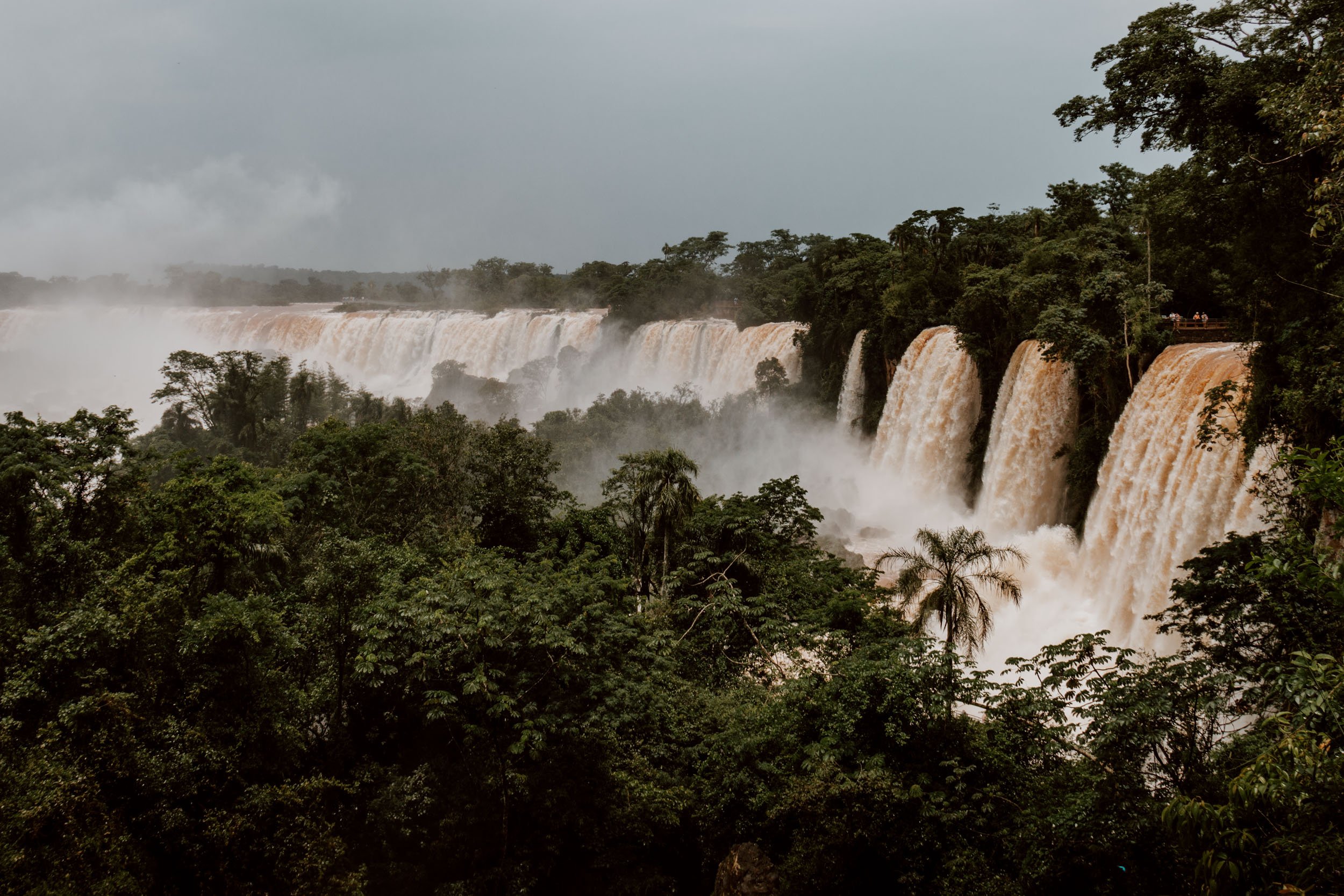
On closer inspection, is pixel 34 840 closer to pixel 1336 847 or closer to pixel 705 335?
pixel 1336 847

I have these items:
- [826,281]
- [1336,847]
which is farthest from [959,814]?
[826,281]

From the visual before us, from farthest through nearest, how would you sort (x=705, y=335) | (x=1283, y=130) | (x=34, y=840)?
1. (x=705, y=335)
2. (x=1283, y=130)
3. (x=34, y=840)

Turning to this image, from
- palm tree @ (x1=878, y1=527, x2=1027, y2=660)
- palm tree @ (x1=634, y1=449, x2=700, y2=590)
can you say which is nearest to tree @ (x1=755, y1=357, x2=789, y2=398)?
palm tree @ (x1=634, y1=449, x2=700, y2=590)

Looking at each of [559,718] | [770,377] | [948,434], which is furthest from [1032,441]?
[770,377]

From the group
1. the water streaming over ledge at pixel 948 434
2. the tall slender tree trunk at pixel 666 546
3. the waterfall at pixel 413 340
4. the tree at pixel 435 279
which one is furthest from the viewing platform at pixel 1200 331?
the tree at pixel 435 279

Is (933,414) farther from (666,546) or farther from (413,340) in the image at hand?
(413,340)

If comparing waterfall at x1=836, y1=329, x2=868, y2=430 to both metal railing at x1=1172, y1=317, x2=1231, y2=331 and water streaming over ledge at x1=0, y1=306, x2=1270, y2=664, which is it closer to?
water streaming over ledge at x1=0, y1=306, x2=1270, y2=664

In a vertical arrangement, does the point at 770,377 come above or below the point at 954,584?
above
